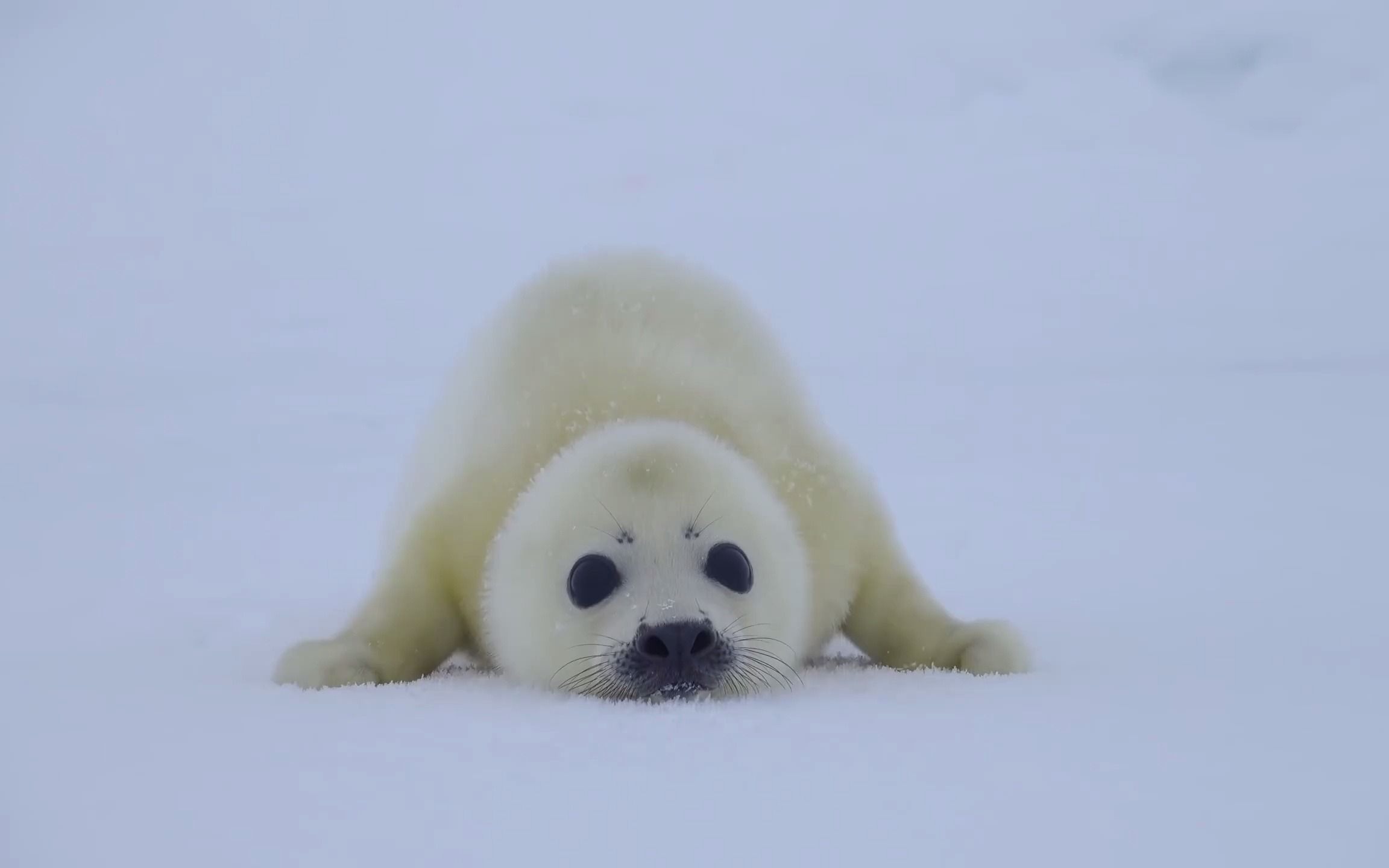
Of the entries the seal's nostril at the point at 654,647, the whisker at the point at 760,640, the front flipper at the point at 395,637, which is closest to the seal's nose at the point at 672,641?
the seal's nostril at the point at 654,647

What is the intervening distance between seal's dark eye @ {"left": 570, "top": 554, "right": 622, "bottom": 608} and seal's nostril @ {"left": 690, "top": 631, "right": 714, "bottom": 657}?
21 centimetres

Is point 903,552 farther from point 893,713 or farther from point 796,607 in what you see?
point 893,713

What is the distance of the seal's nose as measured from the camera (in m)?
2.54

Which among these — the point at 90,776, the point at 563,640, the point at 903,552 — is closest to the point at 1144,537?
the point at 903,552

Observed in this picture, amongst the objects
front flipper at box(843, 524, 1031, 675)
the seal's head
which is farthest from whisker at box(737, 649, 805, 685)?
front flipper at box(843, 524, 1031, 675)

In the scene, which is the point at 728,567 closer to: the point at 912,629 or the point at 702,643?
the point at 702,643

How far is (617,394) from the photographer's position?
321cm

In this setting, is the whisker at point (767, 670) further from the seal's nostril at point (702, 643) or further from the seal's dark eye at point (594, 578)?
the seal's dark eye at point (594, 578)

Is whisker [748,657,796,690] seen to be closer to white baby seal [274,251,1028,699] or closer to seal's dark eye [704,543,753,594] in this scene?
white baby seal [274,251,1028,699]

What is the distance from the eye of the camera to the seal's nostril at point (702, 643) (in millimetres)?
2562

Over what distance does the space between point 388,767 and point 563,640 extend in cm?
87

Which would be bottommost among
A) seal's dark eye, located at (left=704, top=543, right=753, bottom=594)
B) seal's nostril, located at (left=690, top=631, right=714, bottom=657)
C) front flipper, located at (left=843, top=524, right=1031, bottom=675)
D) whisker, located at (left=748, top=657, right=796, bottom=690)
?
seal's nostril, located at (left=690, top=631, right=714, bottom=657)

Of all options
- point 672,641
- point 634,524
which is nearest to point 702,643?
point 672,641

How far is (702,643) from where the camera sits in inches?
101
